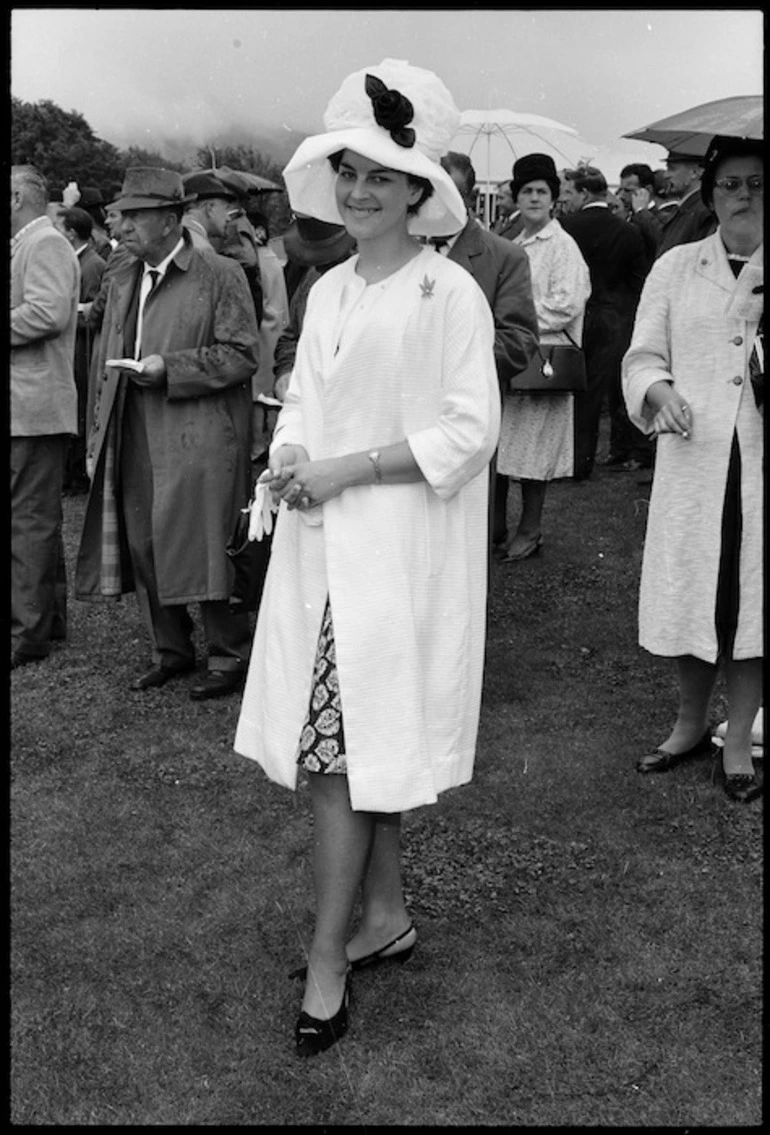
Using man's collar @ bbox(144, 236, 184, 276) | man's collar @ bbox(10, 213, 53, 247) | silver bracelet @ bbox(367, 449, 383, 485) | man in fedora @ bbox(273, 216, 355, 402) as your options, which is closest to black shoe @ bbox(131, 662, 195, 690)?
man in fedora @ bbox(273, 216, 355, 402)

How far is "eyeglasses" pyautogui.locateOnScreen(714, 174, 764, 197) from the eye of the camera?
4336 millimetres

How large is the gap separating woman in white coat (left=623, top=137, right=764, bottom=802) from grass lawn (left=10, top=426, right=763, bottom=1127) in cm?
56

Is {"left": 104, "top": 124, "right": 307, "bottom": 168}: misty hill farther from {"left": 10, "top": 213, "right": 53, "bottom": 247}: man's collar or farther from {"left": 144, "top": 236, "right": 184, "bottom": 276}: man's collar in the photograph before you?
{"left": 10, "top": 213, "right": 53, "bottom": 247}: man's collar

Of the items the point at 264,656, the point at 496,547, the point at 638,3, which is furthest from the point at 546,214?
the point at 264,656

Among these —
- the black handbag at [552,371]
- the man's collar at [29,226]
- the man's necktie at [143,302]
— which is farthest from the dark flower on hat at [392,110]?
the black handbag at [552,371]

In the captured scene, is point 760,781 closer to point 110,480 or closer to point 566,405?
point 110,480

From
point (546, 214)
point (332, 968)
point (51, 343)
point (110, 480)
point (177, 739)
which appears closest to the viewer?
point (332, 968)

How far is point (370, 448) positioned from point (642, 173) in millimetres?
10919

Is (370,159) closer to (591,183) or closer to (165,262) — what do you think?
(165,262)

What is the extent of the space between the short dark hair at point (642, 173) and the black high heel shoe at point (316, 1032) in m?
11.1

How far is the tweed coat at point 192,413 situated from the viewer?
5.82 metres

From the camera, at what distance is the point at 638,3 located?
3305 mm

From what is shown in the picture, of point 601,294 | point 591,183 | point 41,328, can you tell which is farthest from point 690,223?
point 591,183

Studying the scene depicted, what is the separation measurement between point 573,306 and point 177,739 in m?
3.96
